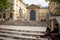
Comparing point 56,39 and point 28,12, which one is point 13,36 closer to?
point 56,39

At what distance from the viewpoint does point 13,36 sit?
12555 mm

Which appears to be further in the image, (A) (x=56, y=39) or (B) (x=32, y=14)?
(B) (x=32, y=14)

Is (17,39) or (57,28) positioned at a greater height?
(57,28)

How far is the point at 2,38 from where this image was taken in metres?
12.0

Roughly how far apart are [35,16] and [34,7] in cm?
388

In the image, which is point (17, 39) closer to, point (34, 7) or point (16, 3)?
point (16, 3)

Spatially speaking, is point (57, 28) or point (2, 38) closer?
point (57, 28)

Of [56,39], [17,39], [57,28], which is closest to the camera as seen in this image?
[56,39]

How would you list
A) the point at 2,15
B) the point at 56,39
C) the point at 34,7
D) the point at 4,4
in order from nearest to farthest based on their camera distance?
the point at 56,39
the point at 4,4
the point at 2,15
the point at 34,7

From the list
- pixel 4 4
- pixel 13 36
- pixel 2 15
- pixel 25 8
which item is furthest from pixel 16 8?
pixel 13 36

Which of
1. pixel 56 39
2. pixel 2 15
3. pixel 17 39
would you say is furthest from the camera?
pixel 2 15

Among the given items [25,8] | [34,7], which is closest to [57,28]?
[34,7]

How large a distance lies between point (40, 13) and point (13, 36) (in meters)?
55.1

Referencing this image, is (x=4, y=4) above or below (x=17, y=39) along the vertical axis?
above
